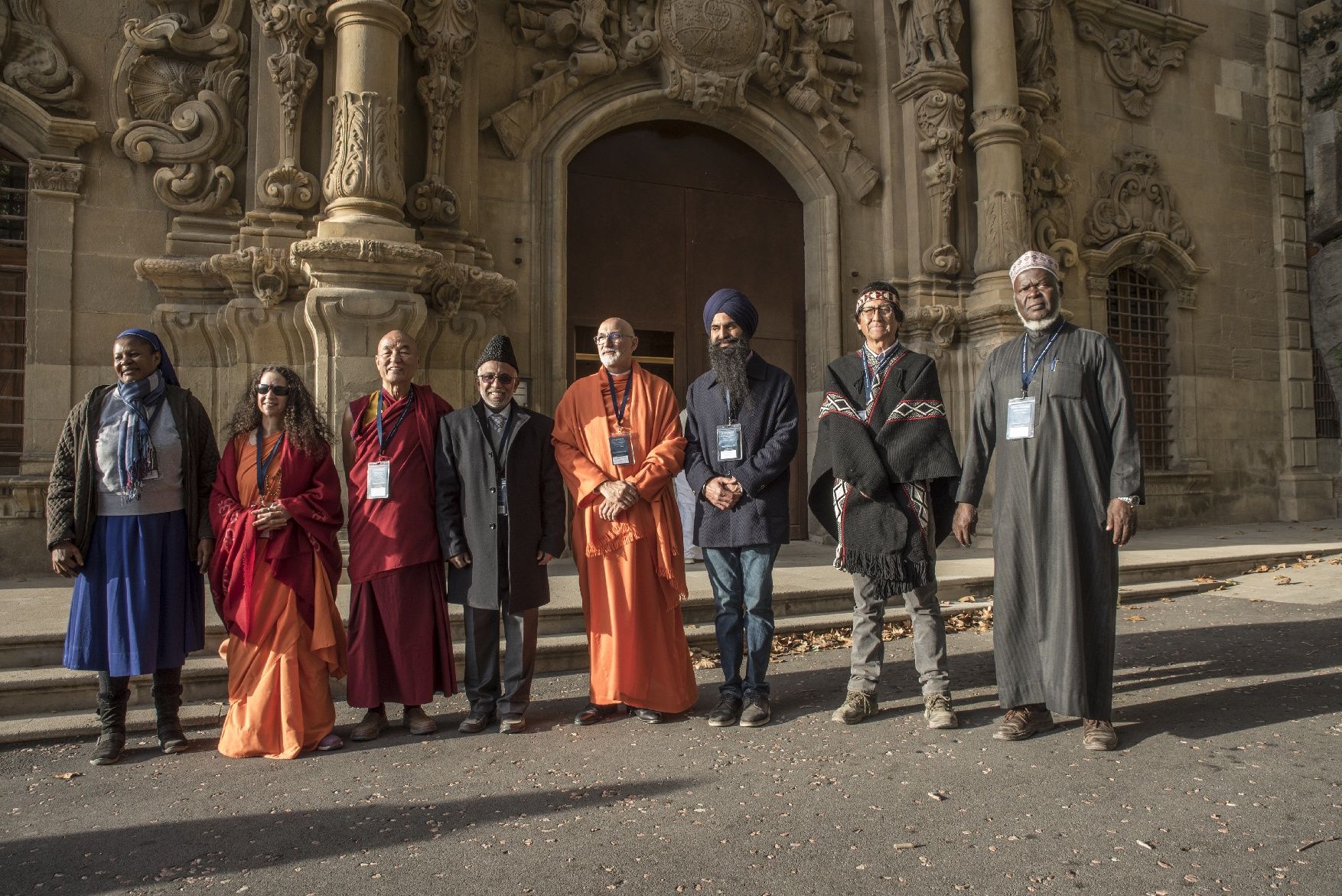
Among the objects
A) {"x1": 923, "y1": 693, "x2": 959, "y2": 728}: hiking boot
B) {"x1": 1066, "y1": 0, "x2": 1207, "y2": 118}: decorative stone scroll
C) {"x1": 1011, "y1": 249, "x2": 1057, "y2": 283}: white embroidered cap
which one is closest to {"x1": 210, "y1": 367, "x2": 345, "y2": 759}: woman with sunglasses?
{"x1": 923, "y1": 693, "x2": 959, "y2": 728}: hiking boot

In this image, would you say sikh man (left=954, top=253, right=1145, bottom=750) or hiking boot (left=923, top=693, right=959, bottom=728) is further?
hiking boot (left=923, top=693, right=959, bottom=728)

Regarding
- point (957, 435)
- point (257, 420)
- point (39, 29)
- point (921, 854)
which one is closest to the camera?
point (921, 854)

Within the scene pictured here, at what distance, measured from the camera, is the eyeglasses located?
5.00 meters

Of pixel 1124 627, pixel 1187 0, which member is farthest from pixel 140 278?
pixel 1187 0

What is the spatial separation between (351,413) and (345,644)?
3.75 ft

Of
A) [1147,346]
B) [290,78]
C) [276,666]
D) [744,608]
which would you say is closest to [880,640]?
[744,608]

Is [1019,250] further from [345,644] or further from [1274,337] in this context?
[345,644]

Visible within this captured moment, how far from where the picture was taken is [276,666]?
4.55m

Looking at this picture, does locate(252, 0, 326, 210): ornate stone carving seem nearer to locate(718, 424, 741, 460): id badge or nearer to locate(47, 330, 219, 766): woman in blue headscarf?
locate(47, 330, 219, 766): woman in blue headscarf

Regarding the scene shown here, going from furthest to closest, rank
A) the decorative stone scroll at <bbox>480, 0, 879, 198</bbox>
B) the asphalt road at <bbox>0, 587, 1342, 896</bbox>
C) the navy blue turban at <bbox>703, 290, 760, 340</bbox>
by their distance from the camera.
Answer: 1. the decorative stone scroll at <bbox>480, 0, 879, 198</bbox>
2. the navy blue turban at <bbox>703, 290, 760, 340</bbox>
3. the asphalt road at <bbox>0, 587, 1342, 896</bbox>

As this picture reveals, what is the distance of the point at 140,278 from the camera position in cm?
817

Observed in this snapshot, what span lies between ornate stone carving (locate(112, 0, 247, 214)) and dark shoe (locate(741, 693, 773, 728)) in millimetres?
6292

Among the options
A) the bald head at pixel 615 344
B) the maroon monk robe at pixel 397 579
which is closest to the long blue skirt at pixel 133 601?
the maroon monk robe at pixel 397 579

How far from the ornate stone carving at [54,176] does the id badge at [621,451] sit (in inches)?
228
